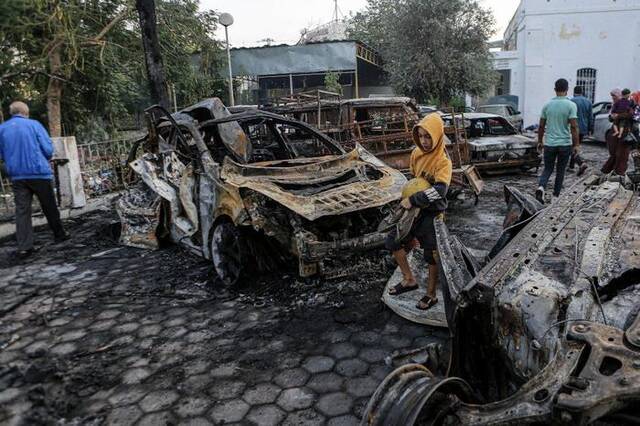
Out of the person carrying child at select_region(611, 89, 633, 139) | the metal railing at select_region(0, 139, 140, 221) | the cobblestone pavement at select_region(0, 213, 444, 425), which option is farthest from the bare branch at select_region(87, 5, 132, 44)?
the person carrying child at select_region(611, 89, 633, 139)

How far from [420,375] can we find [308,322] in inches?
79.1

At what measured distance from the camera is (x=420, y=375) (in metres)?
1.95

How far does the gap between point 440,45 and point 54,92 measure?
14669 millimetres

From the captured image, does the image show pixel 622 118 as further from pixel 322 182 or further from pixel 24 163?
pixel 24 163

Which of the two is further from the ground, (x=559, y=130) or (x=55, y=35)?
(x=55, y=35)

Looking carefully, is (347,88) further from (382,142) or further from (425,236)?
(425,236)

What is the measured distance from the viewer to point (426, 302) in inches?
152

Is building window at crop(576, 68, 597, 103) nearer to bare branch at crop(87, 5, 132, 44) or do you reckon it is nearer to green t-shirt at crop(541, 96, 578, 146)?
green t-shirt at crop(541, 96, 578, 146)

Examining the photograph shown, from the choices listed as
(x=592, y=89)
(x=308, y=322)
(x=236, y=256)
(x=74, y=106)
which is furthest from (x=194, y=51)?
(x=592, y=89)

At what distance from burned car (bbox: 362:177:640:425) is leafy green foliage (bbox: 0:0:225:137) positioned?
962 cm

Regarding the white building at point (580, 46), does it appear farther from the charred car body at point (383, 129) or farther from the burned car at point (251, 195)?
the burned car at point (251, 195)

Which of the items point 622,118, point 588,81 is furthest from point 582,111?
point 588,81

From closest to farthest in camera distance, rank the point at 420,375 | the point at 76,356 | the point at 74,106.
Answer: the point at 420,375 < the point at 76,356 < the point at 74,106

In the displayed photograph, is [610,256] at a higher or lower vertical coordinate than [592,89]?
lower
